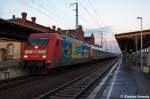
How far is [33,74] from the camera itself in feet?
84.3

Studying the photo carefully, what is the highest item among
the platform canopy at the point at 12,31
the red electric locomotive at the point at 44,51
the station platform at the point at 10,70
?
the platform canopy at the point at 12,31

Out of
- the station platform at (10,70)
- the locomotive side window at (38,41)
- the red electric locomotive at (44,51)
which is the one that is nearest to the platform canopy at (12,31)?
the locomotive side window at (38,41)

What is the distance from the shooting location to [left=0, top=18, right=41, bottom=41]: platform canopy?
23.7m

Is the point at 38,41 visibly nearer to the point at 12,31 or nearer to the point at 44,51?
the point at 44,51

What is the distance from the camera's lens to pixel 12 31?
2595 centimetres

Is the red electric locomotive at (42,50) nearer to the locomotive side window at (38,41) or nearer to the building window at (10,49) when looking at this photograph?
the locomotive side window at (38,41)

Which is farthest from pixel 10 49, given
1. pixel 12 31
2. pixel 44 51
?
pixel 44 51

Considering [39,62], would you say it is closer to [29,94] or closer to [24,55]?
[24,55]

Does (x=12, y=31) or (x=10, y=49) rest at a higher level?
(x=12, y=31)

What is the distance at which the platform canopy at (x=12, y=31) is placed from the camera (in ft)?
77.7

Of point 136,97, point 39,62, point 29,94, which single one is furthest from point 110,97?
point 39,62

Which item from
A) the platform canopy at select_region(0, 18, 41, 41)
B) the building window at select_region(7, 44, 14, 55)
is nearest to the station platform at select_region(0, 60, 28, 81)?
the platform canopy at select_region(0, 18, 41, 41)

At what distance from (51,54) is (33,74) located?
3.12 m

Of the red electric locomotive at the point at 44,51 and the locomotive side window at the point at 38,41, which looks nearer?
the red electric locomotive at the point at 44,51
